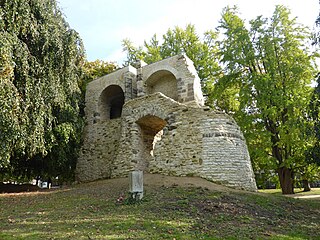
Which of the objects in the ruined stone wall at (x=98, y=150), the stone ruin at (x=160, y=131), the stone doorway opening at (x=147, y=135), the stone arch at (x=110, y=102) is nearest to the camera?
the stone ruin at (x=160, y=131)

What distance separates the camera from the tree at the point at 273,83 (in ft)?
43.9

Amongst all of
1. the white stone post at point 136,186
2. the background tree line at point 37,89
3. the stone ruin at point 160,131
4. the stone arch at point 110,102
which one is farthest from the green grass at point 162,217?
the stone arch at point 110,102

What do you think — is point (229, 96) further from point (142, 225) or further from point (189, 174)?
point (142, 225)

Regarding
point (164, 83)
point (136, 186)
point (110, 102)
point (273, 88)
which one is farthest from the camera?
point (110, 102)

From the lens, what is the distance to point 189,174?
411 inches

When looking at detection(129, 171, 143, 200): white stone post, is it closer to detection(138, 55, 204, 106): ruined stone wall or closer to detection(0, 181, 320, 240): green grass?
detection(0, 181, 320, 240): green grass

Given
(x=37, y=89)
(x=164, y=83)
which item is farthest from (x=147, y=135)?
(x=37, y=89)

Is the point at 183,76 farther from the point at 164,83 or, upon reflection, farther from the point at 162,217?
the point at 162,217

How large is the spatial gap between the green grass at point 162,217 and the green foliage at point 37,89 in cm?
212

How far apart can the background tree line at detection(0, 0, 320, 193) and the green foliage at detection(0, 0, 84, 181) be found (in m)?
0.03

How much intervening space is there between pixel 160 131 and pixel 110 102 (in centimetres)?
437

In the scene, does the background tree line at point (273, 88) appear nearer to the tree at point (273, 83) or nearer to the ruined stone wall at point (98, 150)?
the tree at point (273, 83)

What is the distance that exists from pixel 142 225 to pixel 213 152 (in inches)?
213

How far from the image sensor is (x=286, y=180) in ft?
47.7
